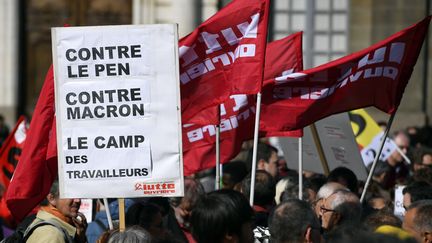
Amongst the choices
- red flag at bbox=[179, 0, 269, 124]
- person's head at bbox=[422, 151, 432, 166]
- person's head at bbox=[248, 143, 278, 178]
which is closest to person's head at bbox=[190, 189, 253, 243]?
red flag at bbox=[179, 0, 269, 124]

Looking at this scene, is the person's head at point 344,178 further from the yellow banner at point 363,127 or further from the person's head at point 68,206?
the yellow banner at point 363,127

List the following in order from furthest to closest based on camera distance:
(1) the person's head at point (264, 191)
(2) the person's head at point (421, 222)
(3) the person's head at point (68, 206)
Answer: (1) the person's head at point (264, 191) < (3) the person's head at point (68, 206) < (2) the person's head at point (421, 222)

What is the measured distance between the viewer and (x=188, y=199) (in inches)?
362

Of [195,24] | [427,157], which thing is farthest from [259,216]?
[195,24]

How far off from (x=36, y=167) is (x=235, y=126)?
6.59 feet

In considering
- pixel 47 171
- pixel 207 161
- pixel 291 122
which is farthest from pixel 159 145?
pixel 207 161

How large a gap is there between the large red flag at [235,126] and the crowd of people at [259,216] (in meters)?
0.36

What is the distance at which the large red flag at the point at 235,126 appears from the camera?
943cm

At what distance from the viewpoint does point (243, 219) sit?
19.2ft

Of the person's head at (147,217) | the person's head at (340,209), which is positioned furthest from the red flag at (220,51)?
the person's head at (340,209)

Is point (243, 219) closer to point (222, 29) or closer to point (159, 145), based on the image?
point (159, 145)

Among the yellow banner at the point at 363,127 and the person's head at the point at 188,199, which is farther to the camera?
the yellow banner at the point at 363,127

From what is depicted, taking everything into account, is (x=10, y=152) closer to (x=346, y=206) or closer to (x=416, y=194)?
(x=416, y=194)

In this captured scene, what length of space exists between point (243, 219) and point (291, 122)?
321cm
